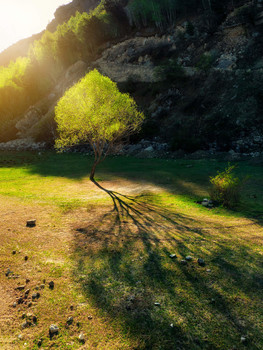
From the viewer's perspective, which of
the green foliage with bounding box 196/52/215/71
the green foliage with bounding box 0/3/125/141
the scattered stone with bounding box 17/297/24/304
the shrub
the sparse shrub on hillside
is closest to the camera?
the scattered stone with bounding box 17/297/24/304

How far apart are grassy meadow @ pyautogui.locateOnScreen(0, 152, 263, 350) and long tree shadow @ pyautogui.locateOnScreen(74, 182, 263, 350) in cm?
3

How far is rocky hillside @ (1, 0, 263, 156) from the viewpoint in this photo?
117 feet

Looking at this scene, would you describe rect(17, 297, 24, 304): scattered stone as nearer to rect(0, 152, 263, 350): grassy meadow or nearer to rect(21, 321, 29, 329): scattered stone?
rect(0, 152, 263, 350): grassy meadow

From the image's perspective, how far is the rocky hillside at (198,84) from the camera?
35.6 meters

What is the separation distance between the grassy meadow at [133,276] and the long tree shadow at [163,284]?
0.08 ft

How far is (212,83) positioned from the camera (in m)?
44.2

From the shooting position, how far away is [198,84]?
4675 cm

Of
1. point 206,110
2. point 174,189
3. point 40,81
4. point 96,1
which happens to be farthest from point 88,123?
point 96,1

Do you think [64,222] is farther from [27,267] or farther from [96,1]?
[96,1]

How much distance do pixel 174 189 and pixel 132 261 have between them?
11499mm

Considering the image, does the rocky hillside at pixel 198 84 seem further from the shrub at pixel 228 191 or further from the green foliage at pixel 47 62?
the shrub at pixel 228 191

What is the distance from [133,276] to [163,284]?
94cm

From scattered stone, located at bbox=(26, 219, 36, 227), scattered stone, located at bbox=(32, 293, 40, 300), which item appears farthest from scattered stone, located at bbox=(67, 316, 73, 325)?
scattered stone, located at bbox=(26, 219, 36, 227)

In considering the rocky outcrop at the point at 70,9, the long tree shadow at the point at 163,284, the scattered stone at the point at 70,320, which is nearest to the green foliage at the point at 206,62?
the long tree shadow at the point at 163,284
